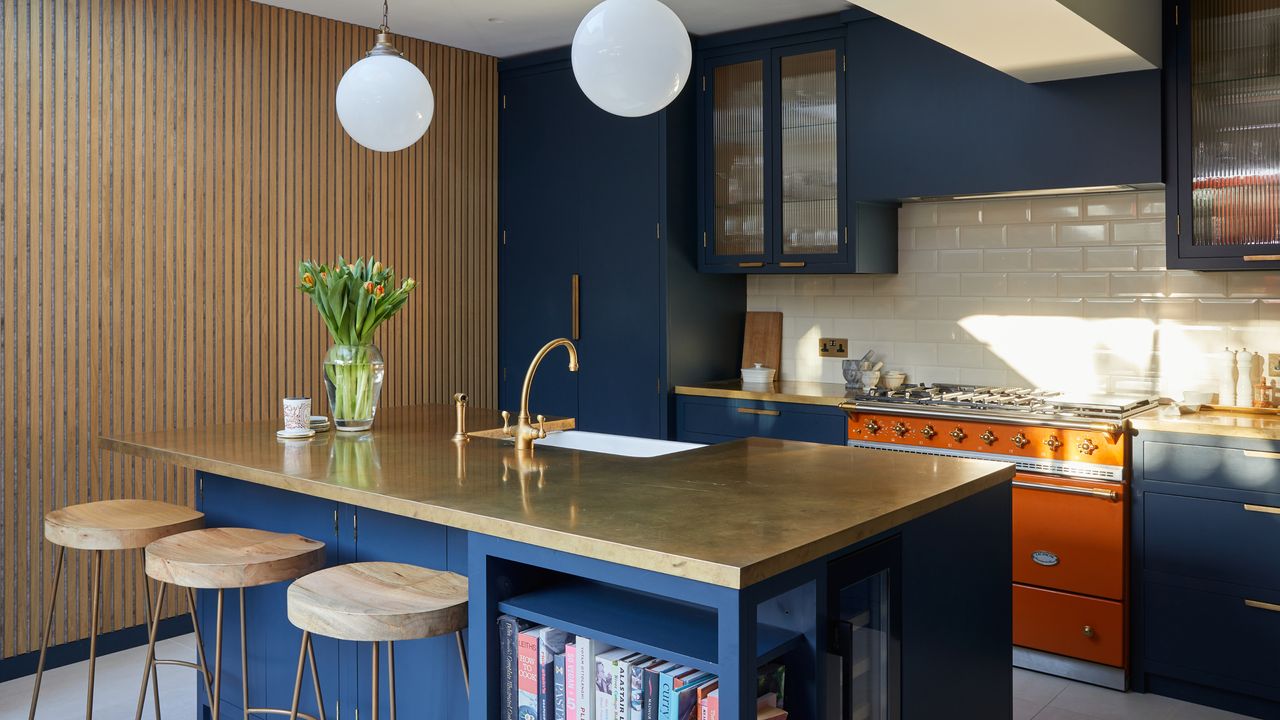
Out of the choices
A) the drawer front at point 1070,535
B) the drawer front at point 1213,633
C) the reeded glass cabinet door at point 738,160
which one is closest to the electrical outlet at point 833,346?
the reeded glass cabinet door at point 738,160

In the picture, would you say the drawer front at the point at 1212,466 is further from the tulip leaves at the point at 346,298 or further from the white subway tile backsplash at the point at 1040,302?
the tulip leaves at the point at 346,298

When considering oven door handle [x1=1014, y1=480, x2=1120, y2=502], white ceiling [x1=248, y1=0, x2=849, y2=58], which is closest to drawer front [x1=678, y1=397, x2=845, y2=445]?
oven door handle [x1=1014, y1=480, x2=1120, y2=502]

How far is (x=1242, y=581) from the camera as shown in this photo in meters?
3.62

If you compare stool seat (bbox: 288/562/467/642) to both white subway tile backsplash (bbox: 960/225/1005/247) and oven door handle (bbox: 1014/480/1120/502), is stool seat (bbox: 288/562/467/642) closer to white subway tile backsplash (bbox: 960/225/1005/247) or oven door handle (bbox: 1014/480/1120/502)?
oven door handle (bbox: 1014/480/1120/502)

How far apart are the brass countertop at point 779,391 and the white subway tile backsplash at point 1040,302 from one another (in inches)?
8.8

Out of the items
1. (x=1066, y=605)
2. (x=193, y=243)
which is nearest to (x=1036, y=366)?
(x=1066, y=605)

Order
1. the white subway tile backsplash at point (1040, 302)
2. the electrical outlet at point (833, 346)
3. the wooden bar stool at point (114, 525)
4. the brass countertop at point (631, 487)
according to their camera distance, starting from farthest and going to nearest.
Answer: the electrical outlet at point (833, 346) < the white subway tile backsplash at point (1040, 302) < the wooden bar stool at point (114, 525) < the brass countertop at point (631, 487)

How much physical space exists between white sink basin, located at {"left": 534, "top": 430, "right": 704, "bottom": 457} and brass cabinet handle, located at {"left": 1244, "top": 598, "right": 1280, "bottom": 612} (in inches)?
80.9

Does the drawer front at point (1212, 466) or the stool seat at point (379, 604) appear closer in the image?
the stool seat at point (379, 604)

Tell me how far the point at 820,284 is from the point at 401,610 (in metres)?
3.66

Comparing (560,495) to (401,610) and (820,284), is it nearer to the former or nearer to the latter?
(401,610)

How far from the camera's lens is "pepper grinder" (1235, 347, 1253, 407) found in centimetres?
411

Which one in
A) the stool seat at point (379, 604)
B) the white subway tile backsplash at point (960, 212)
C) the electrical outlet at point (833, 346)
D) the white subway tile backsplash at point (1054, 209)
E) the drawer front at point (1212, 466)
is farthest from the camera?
the electrical outlet at point (833, 346)

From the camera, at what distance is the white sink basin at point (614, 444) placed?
3285 millimetres
